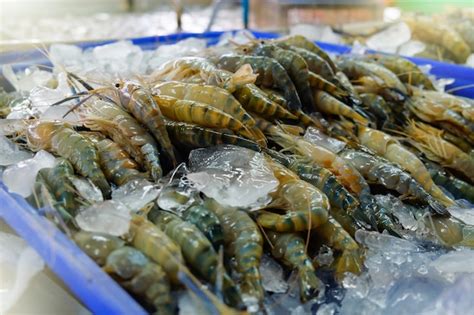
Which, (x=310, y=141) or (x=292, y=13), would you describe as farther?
(x=292, y=13)

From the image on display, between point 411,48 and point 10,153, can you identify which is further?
point 411,48

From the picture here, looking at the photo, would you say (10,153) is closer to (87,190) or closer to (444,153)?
(87,190)

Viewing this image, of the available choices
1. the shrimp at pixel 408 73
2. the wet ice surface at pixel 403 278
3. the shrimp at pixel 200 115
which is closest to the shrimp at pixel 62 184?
the shrimp at pixel 200 115

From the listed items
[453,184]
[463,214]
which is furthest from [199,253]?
[453,184]

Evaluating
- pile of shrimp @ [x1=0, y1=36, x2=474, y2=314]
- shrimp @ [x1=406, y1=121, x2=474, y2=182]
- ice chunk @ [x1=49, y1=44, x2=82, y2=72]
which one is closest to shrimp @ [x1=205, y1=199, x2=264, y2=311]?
pile of shrimp @ [x1=0, y1=36, x2=474, y2=314]

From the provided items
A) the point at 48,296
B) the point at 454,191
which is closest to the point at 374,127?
the point at 454,191

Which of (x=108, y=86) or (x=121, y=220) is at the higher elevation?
(x=108, y=86)

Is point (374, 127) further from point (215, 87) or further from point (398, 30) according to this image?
point (398, 30)

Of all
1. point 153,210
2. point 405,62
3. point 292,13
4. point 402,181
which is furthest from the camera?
point 292,13
